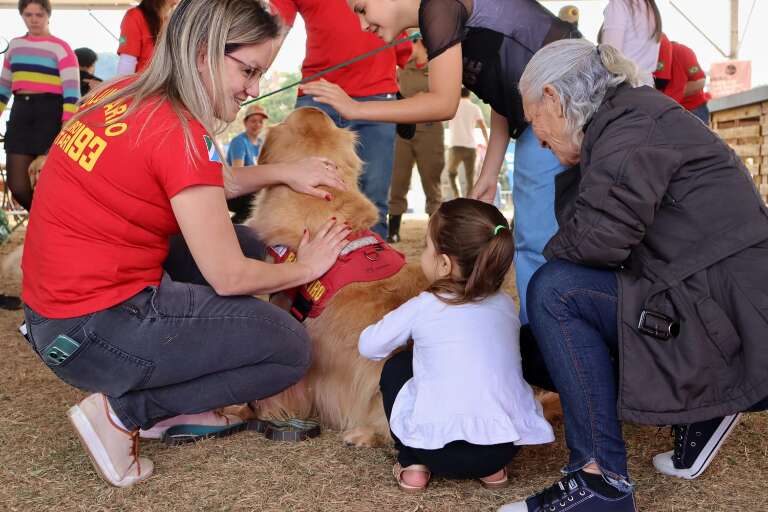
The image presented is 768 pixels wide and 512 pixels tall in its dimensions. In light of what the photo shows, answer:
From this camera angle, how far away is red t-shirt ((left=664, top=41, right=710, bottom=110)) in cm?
544

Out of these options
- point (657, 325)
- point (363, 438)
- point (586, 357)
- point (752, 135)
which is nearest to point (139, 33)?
point (363, 438)

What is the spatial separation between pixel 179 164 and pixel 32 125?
3690mm

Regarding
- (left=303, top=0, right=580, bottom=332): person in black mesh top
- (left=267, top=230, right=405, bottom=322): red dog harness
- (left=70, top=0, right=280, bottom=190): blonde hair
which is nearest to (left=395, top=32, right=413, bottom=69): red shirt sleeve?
(left=303, top=0, right=580, bottom=332): person in black mesh top

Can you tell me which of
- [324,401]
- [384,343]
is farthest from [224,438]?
[384,343]

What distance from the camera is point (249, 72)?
214 cm

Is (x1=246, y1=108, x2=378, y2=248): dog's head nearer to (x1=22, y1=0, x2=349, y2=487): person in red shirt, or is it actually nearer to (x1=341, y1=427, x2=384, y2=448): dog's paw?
(x1=22, y1=0, x2=349, y2=487): person in red shirt

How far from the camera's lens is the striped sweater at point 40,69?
505 cm

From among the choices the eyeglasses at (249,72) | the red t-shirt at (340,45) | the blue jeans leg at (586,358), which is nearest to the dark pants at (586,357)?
the blue jeans leg at (586,358)

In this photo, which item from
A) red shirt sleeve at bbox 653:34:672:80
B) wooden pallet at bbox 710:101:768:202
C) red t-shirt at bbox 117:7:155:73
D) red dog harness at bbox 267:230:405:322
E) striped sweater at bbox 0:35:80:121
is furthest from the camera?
wooden pallet at bbox 710:101:768:202

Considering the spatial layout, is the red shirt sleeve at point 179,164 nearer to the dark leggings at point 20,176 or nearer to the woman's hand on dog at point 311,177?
the woman's hand on dog at point 311,177

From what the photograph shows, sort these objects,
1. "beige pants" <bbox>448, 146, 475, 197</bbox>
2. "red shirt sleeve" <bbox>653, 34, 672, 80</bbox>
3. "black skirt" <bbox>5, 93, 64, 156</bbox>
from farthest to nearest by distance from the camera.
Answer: "beige pants" <bbox>448, 146, 475, 197</bbox> → "black skirt" <bbox>5, 93, 64, 156</bbox> → "red shirt sleeve" <bbox>653, 34, 672, 80</bbox>

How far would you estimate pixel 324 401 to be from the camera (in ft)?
8.59

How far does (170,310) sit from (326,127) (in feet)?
3.40

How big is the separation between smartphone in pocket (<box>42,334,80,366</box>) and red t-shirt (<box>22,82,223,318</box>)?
70 millimetres
